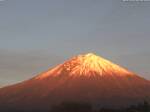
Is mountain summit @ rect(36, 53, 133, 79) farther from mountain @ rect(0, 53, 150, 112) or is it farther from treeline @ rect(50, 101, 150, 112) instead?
treeline @ rect(50, 101, 150, 112)

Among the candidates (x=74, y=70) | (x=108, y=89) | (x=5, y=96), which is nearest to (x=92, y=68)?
(x=74, y=70)

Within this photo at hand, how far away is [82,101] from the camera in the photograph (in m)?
106

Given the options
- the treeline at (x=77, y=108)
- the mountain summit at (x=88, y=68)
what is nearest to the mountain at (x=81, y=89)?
the mountain summit at (x=88, y=68)

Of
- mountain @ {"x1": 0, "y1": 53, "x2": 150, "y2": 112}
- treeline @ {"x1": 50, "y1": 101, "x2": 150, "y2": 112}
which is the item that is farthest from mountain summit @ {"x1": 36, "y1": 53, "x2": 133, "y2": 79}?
treeline @ {"x1": 50, "y1": 101, "x2": 150, "y2": 112}

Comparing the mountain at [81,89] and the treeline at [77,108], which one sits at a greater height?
the mountain at [81,89]

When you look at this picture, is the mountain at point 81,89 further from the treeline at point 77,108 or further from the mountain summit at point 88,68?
the treeline at point 77,108

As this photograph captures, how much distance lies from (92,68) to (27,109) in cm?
2245

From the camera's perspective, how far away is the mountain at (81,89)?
104 meters

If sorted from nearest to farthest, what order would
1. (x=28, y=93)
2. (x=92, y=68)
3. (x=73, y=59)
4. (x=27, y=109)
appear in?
1. (x=27, y=109)
2. (x=28, y=93)
3. (x=92, y=68)
4. (x=73, y=59)

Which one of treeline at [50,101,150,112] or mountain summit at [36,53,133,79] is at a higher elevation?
mountain summit at [36,53,133,79]

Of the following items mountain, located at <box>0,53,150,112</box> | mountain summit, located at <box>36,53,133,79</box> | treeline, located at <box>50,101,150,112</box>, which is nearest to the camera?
treeline, located at <box>50,101,150,112</box>

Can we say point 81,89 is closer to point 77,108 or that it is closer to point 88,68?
point 88,68

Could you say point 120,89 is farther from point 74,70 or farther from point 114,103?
point 74,70

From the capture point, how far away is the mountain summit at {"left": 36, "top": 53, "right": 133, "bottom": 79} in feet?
373
